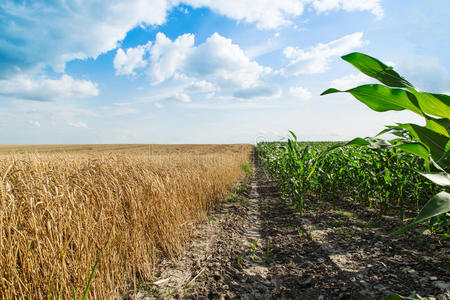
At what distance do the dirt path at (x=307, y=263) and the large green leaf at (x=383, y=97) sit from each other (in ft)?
4.88

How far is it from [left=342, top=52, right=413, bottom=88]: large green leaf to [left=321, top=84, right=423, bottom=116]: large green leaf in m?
0.04

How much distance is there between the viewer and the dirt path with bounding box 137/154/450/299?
7.32 ft

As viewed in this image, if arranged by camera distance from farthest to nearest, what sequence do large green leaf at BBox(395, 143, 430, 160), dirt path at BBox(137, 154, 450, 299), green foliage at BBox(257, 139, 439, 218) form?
green foliage at BBox(257, 139, 439, 218) < dirt path at BBox(137, 154, 450, 299) < large green leaf at BBox(395, 143, 430, 160)

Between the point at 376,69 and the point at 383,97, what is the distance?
0.49 feet

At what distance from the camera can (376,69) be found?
118 centimetres

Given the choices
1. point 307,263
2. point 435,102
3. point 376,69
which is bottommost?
point 307,263

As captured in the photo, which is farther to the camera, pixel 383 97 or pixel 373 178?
pixel 373 178

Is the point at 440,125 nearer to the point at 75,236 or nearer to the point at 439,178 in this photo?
the point at 439,178

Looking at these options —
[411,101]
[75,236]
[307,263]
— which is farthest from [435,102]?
[75,236]

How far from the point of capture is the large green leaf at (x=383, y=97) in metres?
1.14

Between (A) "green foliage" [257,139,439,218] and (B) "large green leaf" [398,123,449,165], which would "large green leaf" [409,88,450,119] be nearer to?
(B) "large green leaf" [398,123,449,165]

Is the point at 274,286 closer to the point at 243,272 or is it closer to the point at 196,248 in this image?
the point at 243,272

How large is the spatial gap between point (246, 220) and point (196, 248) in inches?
62.3

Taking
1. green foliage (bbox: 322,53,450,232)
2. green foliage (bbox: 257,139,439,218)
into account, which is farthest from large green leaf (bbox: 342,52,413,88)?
green foliage (bbox: 257,139,439,218)
